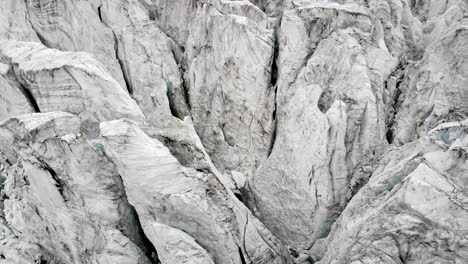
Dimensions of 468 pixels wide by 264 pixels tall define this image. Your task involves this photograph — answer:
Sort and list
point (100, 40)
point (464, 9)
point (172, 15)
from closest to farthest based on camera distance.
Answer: point (464, 9), point (100, 40), point (172, 15)

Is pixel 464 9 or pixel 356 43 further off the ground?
pixel 464 9

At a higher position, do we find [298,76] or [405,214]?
[298,76]

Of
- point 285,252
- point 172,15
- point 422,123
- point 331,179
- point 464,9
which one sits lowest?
point 285,252

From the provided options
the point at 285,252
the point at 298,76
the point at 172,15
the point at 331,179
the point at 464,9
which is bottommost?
the point at 285,252

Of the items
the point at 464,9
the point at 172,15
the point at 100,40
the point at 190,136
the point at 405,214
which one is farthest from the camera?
the point at 172,15

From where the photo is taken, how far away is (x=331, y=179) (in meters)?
13.9

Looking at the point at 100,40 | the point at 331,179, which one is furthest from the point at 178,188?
the point at 100,40

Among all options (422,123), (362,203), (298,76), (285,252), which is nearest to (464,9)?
(422,123)

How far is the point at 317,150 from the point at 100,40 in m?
14.1

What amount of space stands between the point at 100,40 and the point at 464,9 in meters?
19.8

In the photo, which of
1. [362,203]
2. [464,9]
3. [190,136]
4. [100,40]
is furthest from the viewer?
[100,40]

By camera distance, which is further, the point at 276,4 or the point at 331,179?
the point at 276,4

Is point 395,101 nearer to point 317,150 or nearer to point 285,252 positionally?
point 317,150

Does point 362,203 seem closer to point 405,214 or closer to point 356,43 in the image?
point 405,214
